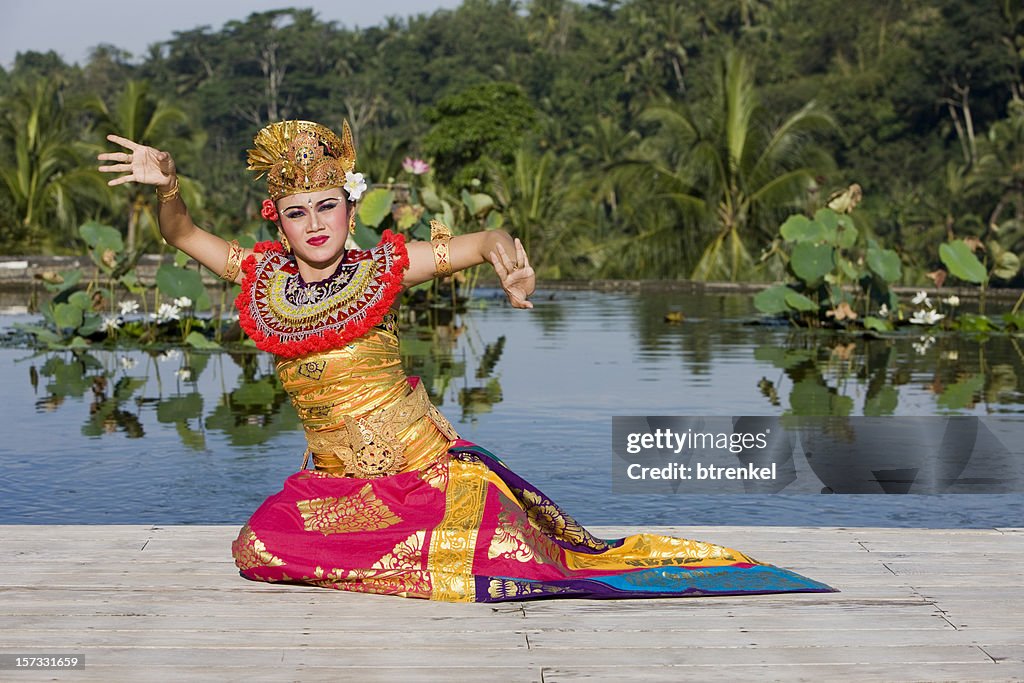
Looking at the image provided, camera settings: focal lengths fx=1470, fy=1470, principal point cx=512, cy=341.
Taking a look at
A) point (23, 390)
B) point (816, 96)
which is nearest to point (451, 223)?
point (23, 390)

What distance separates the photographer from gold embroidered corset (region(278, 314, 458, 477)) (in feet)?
13.7

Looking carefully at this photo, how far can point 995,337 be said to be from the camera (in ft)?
49.1

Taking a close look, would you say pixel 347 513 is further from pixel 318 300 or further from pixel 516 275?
pixel 516 275

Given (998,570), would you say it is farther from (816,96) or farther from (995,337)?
(816,96)

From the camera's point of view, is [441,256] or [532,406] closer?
[441,256]

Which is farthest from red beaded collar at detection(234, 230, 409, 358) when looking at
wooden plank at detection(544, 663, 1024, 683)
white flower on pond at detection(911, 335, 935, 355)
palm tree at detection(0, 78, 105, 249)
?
palm tree at detection(0, 78, 105, 249)

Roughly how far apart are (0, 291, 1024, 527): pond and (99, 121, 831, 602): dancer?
7.10 feet

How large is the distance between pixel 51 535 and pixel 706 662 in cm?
221
